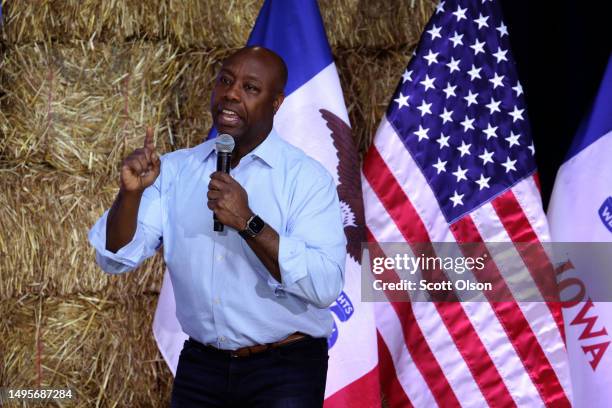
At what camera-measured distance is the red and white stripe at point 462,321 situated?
10.7 feet

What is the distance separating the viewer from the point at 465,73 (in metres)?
3.38

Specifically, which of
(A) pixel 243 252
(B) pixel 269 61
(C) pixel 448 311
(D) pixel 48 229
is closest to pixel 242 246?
(A) pixel 243 252

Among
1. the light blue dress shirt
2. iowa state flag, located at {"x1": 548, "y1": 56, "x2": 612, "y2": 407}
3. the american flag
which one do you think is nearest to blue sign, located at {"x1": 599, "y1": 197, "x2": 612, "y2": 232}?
iowa state flag, located at {"x1": 548, "y1": 56, "x2": 612, "y2": 407}

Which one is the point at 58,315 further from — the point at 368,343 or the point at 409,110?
the point at 409,110

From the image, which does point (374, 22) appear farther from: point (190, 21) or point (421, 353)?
point (421, 353)

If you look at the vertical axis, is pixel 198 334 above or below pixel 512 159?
below

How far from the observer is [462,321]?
3.30 m

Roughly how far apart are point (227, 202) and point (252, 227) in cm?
8

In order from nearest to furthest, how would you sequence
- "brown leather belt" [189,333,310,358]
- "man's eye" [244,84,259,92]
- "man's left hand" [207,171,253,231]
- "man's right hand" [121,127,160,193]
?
"man's left hand" [207,171,253,231], "man's right hand" [121,127,160,193], "brown leather belt" [189,333,310,358], "man's eye" [244,84,259,92]

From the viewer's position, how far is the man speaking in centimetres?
209

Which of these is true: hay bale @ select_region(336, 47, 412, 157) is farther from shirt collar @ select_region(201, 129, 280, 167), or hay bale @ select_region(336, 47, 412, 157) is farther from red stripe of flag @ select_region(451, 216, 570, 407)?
shirt collar @ select_region(201, 129, 280, 167)

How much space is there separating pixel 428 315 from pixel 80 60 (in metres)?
1.61

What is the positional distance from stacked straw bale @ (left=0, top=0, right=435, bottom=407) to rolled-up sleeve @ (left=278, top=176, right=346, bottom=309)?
1.42 metres

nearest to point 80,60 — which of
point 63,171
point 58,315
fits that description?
point 63,171
